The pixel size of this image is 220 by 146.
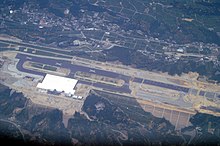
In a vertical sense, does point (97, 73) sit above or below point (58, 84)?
above

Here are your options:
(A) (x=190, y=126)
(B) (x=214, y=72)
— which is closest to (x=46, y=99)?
(A) (x=190, y=126)

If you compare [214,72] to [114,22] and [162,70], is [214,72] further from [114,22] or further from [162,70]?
[114,22]

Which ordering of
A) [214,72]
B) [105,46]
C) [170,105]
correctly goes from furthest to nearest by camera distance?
[105,46], [214,72], [170,105]

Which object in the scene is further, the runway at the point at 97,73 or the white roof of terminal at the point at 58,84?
the runway at the point at 97,73

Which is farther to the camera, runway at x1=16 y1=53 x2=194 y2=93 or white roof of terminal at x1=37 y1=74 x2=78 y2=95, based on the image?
runway at x1=16 y1=53 x2=194 y2=93

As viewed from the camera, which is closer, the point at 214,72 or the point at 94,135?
the point at 94,135

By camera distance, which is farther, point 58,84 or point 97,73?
point 97,73

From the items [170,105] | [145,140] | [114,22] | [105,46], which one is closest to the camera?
[145,140]
